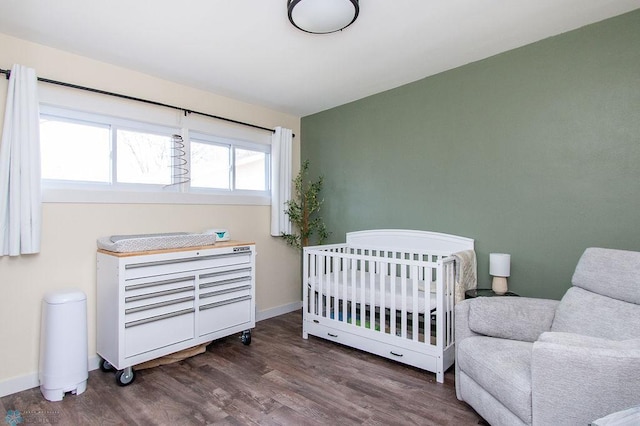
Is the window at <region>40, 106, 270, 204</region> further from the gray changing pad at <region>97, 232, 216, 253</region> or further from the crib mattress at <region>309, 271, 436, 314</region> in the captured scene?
the crib mattress at <region>309, 271, 436, 314</region>

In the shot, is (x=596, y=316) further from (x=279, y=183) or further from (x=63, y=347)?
(x=63, y=347)

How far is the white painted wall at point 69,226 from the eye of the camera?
220 centimetres

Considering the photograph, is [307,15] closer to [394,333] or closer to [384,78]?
[384,78]

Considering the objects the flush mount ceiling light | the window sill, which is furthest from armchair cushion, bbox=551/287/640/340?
the window sill

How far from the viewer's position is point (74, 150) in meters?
2.56

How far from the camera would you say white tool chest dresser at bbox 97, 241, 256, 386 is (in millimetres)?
2242

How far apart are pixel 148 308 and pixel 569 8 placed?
338cm

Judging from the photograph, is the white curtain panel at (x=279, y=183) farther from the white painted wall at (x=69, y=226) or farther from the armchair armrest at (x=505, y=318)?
the armchair armrest at (x=505, y=318)

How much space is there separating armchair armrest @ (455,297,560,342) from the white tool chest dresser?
184cm

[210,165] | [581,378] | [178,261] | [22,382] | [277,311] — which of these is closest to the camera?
[581,378]

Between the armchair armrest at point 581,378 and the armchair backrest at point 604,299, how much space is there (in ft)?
1.08

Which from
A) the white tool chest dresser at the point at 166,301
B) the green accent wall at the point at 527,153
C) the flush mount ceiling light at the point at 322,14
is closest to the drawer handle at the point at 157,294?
the white tool chest dresser at the point at 166,301

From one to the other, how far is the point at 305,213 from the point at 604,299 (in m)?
2.80

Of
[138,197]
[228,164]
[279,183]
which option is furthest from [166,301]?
[279,183]
